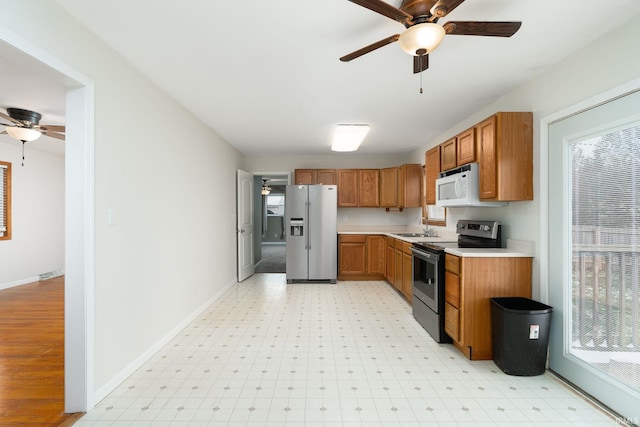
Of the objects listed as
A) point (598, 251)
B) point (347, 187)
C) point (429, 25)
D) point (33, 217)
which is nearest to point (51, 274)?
point (33, 217)

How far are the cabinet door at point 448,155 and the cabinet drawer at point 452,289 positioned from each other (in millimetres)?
1278

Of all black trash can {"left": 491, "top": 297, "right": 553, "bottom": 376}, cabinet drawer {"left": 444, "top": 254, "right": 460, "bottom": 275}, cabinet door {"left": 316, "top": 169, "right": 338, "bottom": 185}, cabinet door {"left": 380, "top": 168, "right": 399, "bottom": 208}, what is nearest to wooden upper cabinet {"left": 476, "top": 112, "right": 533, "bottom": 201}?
cabinet drawer {"left": 444, "top": 254, "right": 460, "bottom": 275}

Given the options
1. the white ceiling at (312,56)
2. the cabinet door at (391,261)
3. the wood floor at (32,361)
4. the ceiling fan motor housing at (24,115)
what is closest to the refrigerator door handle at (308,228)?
the cabinet door at (391,261)

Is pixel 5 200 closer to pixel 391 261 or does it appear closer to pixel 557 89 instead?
pixel 391 261

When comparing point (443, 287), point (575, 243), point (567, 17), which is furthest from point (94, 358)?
point (567, 17)

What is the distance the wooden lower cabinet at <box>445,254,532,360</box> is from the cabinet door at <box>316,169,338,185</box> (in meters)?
3.49

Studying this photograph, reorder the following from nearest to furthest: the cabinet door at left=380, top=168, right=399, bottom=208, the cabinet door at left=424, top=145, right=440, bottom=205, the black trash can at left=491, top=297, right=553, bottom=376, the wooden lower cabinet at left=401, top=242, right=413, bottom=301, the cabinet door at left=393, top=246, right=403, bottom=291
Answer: the black trash can at left=491, top=297, right=553, bottom=376, the cabinet door at left=424, top=145, right=440, bottom=205, the wooden lower cabinet at left=401, top=242, right=413, bottom=301, the cabinet door at left=393, top=246, right=403, bottom=291, the cabinet door at left=380, top=168, right=399, bottom=208

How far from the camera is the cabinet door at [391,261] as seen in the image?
469 cm

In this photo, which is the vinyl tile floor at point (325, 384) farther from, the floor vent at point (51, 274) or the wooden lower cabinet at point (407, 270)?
the floor vent at point (51, 274)

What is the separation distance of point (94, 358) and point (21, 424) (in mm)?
453

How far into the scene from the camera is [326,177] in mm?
5695

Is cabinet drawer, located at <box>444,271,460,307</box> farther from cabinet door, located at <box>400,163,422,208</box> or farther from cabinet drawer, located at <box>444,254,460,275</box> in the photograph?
cabinet door, located at <box>400,163,422,208</box>

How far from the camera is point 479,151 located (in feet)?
9.07

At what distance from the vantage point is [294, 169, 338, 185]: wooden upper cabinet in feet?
18.6
